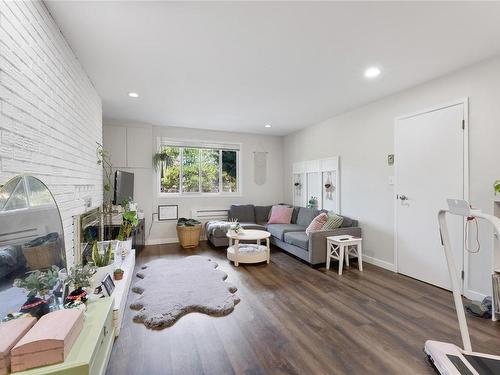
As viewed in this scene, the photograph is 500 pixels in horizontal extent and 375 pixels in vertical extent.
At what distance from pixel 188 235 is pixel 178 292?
2.22 metres

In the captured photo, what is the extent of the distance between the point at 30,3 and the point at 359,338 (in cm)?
334

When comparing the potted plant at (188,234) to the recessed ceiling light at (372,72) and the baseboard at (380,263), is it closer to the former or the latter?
the baseboard at (380,263)

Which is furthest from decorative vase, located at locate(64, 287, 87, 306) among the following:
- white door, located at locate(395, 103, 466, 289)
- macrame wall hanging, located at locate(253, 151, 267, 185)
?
macrame wall hanging, located at locate(253, 151, 267, 185)

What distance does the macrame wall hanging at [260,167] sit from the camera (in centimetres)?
617

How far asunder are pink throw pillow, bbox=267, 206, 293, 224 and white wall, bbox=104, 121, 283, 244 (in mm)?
850

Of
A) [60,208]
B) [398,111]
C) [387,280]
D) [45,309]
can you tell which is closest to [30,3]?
[60,208]

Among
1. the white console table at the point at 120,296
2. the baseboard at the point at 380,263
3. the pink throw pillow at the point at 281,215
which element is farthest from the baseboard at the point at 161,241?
the baseboard at the point at 380,263

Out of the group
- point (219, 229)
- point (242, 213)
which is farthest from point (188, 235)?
point (242, 213)

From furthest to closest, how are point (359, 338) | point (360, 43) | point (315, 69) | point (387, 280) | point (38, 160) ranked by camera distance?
point (387, 280), point (315, 69), point (360, 43), point (359, 338), point (38, 160)

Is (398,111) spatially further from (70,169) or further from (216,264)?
(70,169)

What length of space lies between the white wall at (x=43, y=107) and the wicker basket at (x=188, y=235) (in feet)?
7.33

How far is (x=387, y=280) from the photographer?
321 cm

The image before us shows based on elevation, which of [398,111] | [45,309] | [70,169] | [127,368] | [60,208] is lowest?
[127,368]

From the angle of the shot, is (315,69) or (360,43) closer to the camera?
(360,43)
